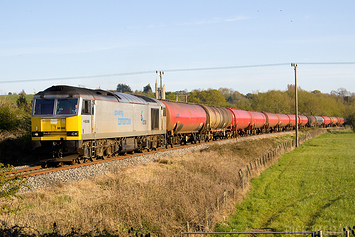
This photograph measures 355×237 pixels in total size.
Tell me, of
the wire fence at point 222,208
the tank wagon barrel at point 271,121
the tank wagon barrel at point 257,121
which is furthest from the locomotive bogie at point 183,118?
the tank wagon barrel at point 271,121

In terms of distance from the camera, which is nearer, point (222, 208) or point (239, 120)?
point (222, 208)

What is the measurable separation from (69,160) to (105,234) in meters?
8.53

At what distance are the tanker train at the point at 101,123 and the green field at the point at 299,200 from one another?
7.77 meters

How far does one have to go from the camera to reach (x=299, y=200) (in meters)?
15.8

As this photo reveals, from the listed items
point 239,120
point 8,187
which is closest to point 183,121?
point 239,120

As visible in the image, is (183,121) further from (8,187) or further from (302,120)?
(302,120)

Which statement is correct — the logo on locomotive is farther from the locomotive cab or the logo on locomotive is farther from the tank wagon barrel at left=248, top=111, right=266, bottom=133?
the tank wagon barrel at left=248, top=111, right=266, bottom=133

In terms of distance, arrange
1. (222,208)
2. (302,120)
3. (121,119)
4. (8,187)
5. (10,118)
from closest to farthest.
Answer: (8,187), (222,208), (121,119), (10,118), (302,120)

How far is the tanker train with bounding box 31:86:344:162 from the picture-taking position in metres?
15.4

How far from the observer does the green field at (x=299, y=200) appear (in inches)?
472

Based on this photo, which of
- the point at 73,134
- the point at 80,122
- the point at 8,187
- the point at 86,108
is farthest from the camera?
the point at 86,108

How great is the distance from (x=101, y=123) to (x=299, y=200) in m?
10.5

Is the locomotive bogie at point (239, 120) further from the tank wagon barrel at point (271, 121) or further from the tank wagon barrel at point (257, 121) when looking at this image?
the tank wagon barrel at point (271, 121)

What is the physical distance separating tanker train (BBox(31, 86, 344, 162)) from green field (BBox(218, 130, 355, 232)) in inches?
306
